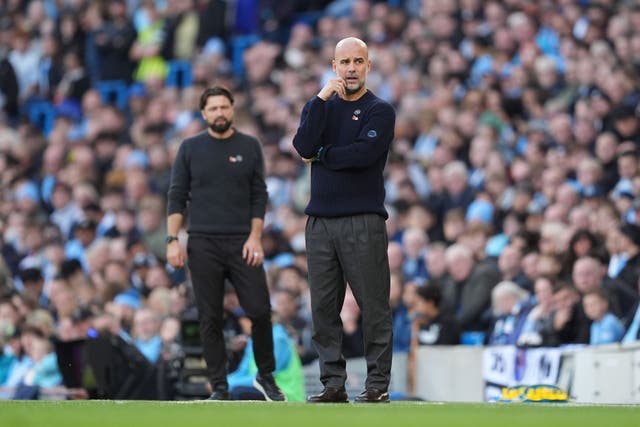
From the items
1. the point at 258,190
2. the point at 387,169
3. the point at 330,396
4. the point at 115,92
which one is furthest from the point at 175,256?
the point at 115,92

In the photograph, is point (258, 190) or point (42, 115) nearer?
point (258, 190)

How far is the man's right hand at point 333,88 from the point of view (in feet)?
31.8

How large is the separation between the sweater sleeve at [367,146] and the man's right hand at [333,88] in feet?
0.74

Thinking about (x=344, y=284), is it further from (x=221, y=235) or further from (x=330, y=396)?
(x=221, y=235)

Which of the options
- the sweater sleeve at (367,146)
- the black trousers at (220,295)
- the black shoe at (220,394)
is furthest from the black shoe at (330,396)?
the black trousers at (220,295)

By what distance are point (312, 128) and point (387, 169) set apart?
30.5 feet

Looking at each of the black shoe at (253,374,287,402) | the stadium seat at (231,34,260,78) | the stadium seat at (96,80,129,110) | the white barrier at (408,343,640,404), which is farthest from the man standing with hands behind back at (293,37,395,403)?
the stadium seat at (96,80,129,110)

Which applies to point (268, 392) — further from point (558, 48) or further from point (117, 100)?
point (117, 100)

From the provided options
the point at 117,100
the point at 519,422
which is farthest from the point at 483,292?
the point at 117,100

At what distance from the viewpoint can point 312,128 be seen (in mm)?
9727

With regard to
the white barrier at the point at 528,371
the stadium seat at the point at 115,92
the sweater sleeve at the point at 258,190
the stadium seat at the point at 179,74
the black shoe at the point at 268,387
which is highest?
the stadium seat at the point at 179,74

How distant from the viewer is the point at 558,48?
1870 centimetres

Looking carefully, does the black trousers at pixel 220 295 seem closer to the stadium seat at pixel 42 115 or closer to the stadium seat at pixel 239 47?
the stadium seat at pixel 239 47

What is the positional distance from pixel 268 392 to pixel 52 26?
53.5 ft
